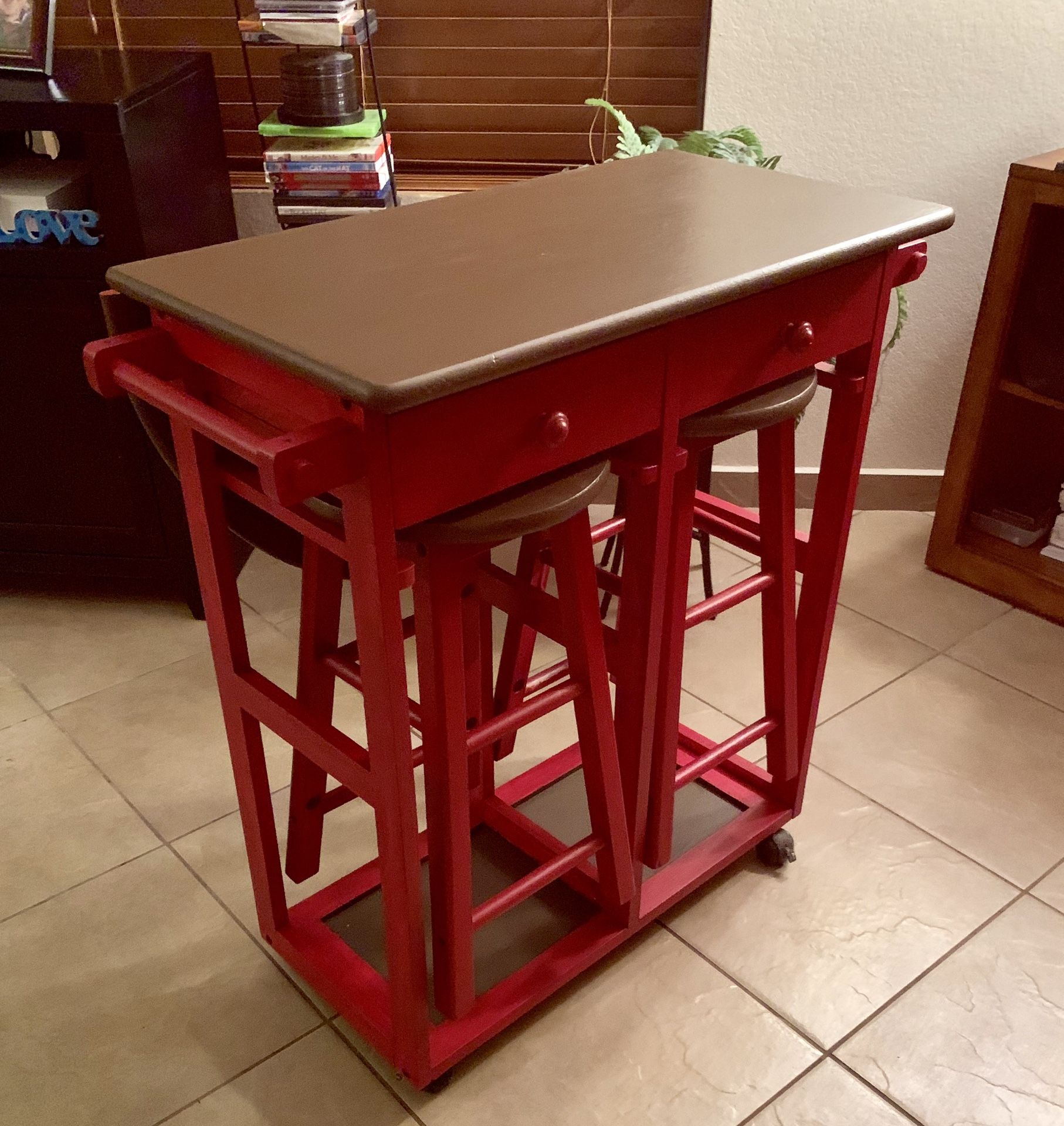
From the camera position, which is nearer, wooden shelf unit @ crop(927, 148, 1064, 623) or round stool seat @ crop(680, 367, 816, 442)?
round stool seat @ crop(680, 367, 816, 442)

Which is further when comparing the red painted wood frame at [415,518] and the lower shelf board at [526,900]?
the lower shelf board at [526,900]

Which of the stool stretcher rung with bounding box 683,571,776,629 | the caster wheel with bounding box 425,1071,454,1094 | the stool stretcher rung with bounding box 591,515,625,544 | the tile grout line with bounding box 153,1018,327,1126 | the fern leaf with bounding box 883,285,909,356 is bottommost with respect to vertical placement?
the tile grout line with bounding box 153,1018,327,1126

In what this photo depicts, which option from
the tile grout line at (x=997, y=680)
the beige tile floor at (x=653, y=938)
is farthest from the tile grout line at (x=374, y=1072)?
the tile grout line at (x=997, y=680)

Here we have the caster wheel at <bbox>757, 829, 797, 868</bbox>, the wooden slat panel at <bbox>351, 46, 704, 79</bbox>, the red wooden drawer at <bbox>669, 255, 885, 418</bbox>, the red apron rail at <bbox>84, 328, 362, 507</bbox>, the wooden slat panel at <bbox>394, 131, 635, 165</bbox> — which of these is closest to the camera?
the red apron rail at <bbox>84, 328, 362, 507</bbox>

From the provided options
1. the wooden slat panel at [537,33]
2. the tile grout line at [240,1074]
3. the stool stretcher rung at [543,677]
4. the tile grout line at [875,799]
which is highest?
the wooden slat panel at [537,33]

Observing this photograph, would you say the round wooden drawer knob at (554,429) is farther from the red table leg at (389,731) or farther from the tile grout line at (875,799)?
the tile grout line at (875,799)

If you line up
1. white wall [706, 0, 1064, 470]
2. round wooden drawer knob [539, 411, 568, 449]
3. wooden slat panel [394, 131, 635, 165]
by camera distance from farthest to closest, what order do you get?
wooden slat panel [394, 131, 635, 165] < white wall [706, 0, 1064, 470] < round wooden drawer knob [539, 411, 568, 449]

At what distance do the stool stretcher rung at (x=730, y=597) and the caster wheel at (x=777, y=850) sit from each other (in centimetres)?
47

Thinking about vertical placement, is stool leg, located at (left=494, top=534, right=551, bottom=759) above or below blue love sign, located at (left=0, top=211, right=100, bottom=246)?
below

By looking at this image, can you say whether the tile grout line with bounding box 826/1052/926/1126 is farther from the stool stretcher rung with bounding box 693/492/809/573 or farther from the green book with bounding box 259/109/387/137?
the green book with bounding box 259/109/387/137

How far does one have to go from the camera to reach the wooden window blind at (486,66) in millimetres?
2277

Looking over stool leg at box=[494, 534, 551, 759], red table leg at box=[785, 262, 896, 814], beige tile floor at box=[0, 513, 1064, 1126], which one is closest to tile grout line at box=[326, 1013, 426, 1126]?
beige tile floor at box=[0, 513, 1064, 1126]

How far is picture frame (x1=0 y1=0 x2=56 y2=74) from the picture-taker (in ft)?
6.65

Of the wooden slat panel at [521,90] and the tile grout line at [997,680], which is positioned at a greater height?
the wooden slat panel at [521,90]
